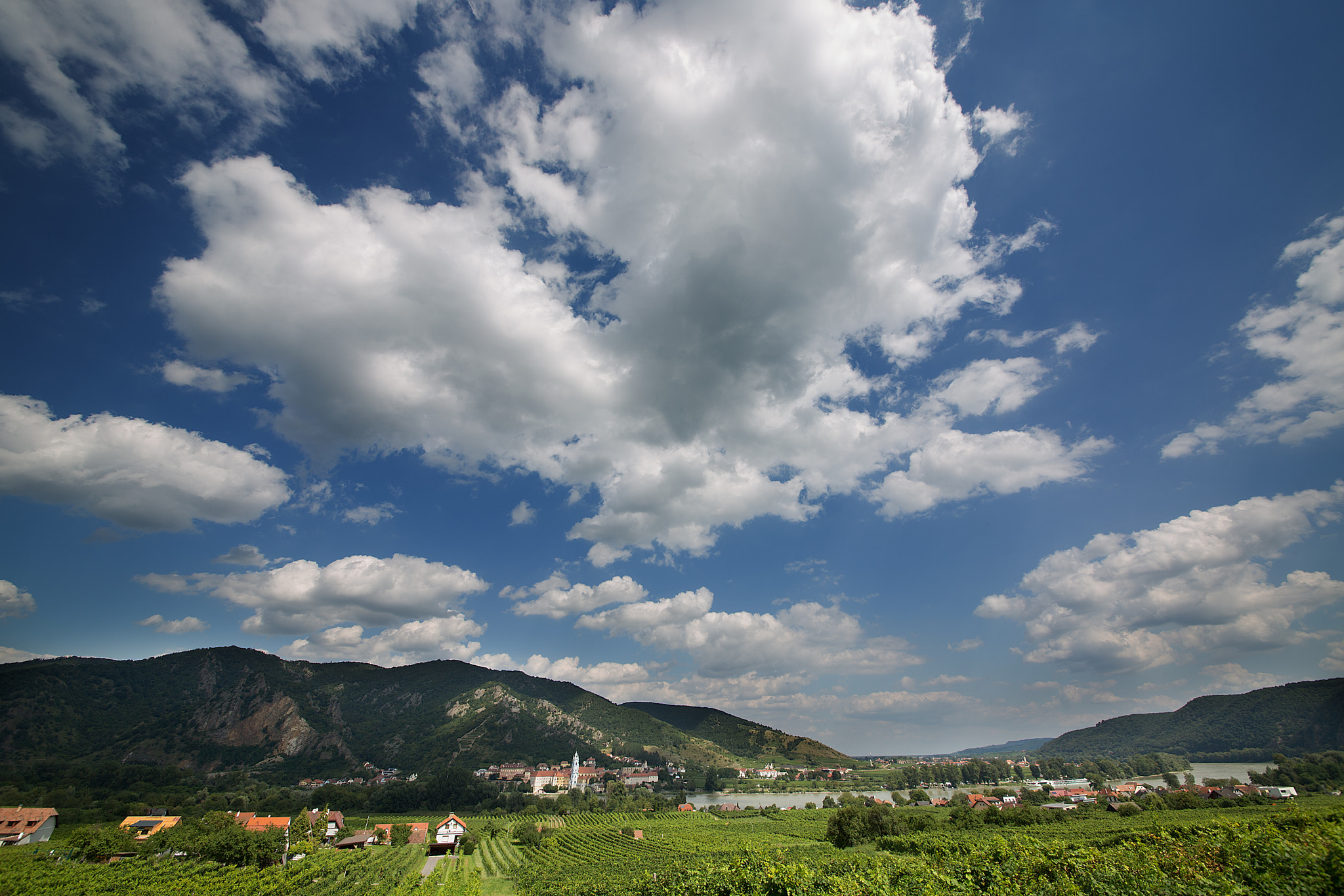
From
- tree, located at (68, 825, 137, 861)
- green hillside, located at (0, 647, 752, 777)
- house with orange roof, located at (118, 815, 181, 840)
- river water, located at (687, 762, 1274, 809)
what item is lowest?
river water, located at (687, 762, 1274, 809)

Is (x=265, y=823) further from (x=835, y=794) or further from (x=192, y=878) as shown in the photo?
(x=835, y=794)

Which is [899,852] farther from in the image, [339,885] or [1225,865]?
[339,885]

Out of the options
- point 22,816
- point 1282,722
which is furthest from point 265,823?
point 1282,722

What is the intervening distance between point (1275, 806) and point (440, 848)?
10212 centimetres

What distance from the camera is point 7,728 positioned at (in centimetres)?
10769

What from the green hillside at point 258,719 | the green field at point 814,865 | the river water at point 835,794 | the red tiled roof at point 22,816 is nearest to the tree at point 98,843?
the green field at point 814,865

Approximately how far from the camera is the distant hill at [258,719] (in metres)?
118

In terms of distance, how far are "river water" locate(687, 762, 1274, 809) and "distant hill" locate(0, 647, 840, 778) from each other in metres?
51.8

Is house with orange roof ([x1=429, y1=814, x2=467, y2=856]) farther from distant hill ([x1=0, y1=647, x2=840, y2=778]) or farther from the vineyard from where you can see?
distant hill ([x1=0, y1=647, x2=840, y2=778])

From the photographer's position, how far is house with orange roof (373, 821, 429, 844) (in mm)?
72688

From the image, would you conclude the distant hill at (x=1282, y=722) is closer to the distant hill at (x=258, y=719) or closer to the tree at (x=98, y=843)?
the distant hill at (x=258, y=719)

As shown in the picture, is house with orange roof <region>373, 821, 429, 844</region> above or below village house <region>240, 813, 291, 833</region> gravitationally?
below

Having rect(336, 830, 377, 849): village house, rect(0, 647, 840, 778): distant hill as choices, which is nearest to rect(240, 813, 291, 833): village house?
rect(336, 830, 377, 849): village house

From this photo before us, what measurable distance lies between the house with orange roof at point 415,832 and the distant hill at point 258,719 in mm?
73875
